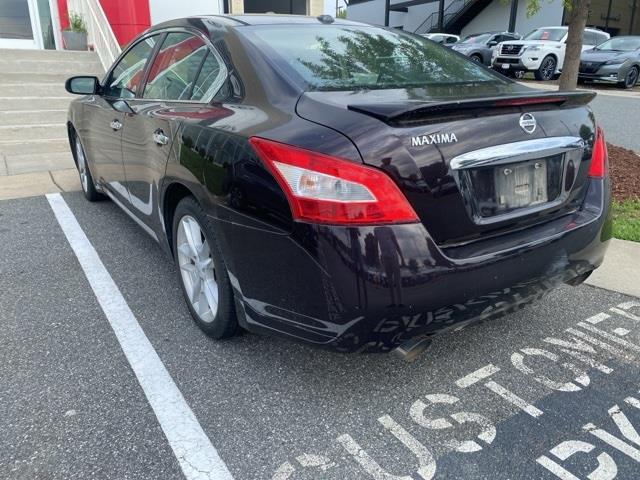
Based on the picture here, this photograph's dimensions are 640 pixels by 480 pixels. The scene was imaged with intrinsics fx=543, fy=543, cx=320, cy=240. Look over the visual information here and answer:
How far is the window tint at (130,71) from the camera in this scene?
145 inches

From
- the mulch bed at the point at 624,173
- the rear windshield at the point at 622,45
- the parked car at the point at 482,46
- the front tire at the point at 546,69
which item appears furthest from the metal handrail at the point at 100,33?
the rear windshield at the point at 622,45

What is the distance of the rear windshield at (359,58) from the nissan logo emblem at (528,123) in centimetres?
50

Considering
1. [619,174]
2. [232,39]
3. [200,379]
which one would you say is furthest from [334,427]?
[619,174]

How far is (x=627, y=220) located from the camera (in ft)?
15.5

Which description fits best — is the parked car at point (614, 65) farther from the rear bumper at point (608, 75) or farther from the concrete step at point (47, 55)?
the concrete step at point (47, 55)

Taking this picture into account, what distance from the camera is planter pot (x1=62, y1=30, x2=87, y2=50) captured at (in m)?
11.3

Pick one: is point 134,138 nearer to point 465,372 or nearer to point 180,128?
point 180,128

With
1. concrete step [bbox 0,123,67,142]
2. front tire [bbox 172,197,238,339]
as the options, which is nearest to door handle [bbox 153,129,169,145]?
front tire [bbox 172,197,238,339]

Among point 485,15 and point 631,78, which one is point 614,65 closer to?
point 631,78

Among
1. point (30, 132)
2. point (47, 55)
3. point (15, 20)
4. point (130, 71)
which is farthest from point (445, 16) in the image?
point (130, 71)

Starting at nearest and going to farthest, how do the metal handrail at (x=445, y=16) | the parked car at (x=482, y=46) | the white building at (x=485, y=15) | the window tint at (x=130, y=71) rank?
the window tint at (x=130, y=71), the parked car at (x=482, y=46), the white building at (x=485, y=15), the metal handrail at (x=445, y=16)

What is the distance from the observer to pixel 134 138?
133 inches

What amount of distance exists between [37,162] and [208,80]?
5260 millimetres

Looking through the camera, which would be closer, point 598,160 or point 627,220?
point 598,160
